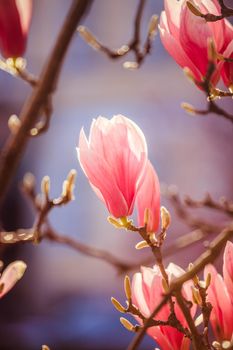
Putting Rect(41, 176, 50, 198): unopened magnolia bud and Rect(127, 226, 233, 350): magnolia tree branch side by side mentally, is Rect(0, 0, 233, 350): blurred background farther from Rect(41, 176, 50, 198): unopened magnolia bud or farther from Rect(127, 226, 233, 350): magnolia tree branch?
Rect(127, 226, 233, 350): magnolia tree branch

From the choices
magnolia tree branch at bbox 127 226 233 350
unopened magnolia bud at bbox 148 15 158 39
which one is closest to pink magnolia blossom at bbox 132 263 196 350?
magnolia tree branch at bbox 127 226 233 350

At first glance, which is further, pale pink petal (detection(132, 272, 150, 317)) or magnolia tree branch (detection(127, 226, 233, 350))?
pale pink petal (detection(132, 272, 150, 317))

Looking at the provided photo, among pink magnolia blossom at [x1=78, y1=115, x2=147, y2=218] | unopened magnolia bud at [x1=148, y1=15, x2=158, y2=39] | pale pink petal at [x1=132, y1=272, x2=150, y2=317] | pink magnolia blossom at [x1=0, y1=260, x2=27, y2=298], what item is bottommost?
pale pink petal at [x1=132, y1=272, x2=150, y2=317]

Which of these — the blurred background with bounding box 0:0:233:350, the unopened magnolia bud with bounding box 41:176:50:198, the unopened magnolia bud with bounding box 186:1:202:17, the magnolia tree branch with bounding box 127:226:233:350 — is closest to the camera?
the magnolia tree branch with bounding box 127:226:233:350

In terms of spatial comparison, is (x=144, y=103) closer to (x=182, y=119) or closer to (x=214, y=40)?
(x=182, y=119)

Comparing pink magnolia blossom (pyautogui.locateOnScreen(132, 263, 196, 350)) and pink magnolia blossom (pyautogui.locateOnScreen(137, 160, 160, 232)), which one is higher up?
pink magnolia blossom (pyautogui.locateOnScreen(137, 160, 160, 232))

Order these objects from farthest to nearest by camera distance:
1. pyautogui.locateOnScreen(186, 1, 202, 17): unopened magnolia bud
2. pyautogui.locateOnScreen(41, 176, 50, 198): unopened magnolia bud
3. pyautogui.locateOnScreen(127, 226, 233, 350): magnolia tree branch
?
pyautogui.locateOnScreen(41, 176, 50, 198): unopened magnolia bud < pyautogui.locateOnScreen(186, 1, 202, 17): unopened magnolia bud < pyautogui.locateOnScreen(127, 226, 233, 350): magnolia tree branch

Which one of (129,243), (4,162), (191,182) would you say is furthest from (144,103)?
(4,162)
